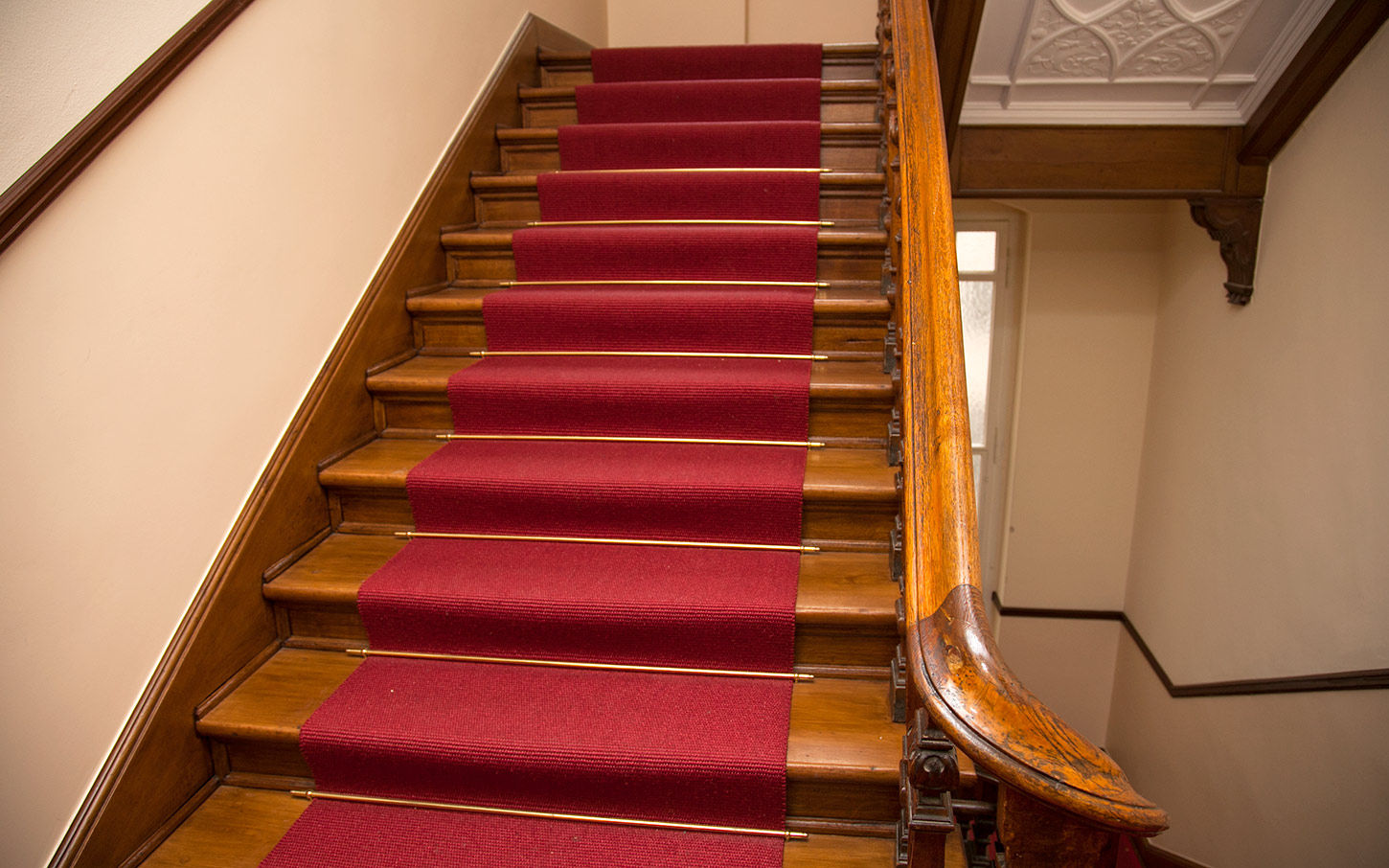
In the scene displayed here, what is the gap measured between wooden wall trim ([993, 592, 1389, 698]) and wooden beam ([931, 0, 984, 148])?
1.99m

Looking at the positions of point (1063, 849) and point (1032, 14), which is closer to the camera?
point (1063, 849)

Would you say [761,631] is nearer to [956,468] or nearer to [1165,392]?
[956,468]

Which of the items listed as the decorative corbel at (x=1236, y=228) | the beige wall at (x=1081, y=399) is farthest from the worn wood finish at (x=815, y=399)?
→ the beige wall at (x=1081, y=399)

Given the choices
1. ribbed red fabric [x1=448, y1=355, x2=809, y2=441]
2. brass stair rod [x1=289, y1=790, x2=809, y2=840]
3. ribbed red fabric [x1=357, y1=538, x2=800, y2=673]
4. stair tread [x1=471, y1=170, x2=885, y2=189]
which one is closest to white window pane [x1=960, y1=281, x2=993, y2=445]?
stair tread [x1=471, y1=170, x2=885, y2=189]

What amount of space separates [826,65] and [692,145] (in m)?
0.82

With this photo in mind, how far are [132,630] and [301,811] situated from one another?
47 centimetres

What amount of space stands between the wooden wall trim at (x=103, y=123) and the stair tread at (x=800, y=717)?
3.13 ft

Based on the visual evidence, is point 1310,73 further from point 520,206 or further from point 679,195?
point 520,206

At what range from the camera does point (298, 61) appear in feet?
6.52

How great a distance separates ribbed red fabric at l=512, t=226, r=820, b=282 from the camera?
2.47 metres

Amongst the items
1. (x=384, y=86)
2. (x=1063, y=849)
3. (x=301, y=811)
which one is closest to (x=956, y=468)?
(x=1063, y=849)

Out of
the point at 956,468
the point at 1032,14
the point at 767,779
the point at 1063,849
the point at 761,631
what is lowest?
the point at 767,779

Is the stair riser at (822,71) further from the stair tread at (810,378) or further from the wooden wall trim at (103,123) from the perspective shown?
the wooden wall trim at (103,123)

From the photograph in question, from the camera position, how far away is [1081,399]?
14.9ft
